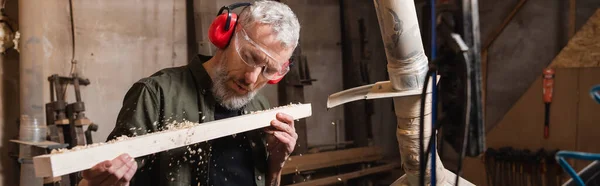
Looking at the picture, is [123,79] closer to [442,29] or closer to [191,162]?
[191,162]

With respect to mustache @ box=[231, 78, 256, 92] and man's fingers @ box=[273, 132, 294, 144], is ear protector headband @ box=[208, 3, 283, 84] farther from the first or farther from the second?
man's fingers @ box=[273, 132, 294, 144]

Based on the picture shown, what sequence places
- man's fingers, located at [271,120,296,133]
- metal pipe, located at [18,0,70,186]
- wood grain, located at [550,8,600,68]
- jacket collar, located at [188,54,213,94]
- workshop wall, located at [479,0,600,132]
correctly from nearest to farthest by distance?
man's fingers, located at [271,120,296,133]
jacket collar, located at [188,54,213,94]
metal pipe, located at [18,0,70,186]
wood grain, located at [550,8,600,68]
workshop wall, located at [479,0,600,132]

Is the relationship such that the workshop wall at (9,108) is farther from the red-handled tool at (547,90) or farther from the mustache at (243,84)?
the red-handled tool at (547,90)

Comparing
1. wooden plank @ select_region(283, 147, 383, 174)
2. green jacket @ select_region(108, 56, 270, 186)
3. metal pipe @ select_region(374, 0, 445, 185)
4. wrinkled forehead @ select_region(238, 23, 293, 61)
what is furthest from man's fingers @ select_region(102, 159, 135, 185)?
wooden plank @ select_region(283, 147, 383, 174)

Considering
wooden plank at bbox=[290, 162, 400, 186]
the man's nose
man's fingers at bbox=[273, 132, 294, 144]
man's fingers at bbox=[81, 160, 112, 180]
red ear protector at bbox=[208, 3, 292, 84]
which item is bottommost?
wooden plank at bbox=[290, 162, 400, 186]

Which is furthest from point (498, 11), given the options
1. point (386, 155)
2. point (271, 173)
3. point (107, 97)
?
point (107, 97)

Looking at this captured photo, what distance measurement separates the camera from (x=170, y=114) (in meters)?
1.70

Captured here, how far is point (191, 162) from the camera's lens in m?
1.70

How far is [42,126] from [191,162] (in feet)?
4.79

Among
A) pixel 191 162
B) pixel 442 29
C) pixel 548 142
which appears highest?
pixel 442 29

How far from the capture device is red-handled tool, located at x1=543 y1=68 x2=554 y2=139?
12.1 ft

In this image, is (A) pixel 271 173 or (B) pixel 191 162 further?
(A) pixel 271 173

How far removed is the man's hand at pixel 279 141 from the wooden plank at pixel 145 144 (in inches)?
1.7

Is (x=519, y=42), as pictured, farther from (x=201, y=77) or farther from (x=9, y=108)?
(x=9, y=108)
